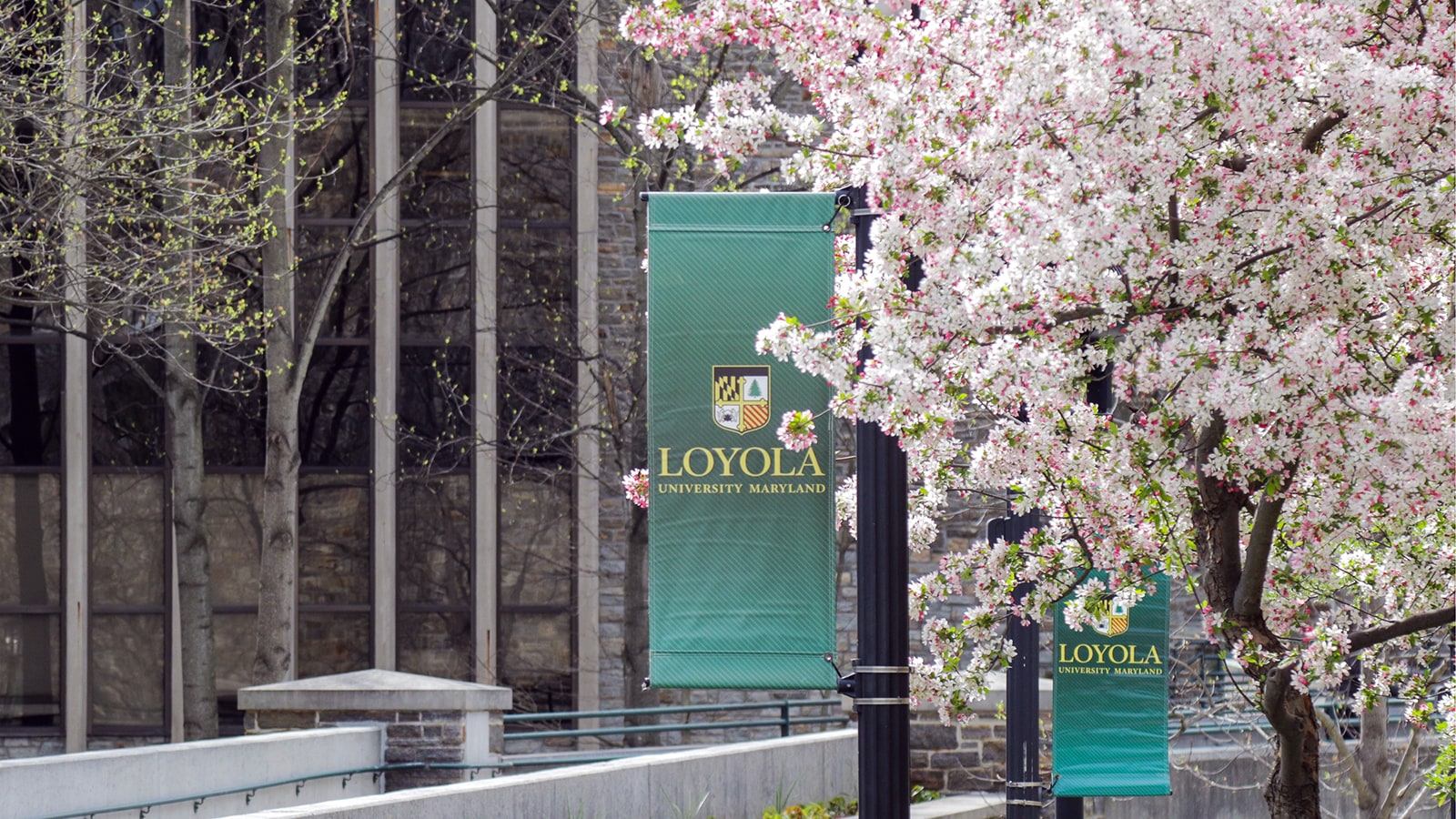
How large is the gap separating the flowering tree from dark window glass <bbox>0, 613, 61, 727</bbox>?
44.8ft

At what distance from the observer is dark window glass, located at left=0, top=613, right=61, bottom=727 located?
58.3 feet

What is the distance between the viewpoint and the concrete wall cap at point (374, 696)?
11.2 metres

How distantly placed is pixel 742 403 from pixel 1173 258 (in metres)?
1.60

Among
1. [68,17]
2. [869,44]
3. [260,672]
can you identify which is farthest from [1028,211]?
[260,672]

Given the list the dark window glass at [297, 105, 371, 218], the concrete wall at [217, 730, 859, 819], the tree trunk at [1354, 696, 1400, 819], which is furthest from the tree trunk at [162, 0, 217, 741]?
the tree trunk at [1354, 696, 1400, 819]

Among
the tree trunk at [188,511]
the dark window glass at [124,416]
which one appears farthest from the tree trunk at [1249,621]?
the dark window glass at [124,416]

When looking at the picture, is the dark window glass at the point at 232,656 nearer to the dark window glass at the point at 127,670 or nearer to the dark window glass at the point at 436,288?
the dark window glass at the point at 127,670

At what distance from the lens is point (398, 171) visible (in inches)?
649

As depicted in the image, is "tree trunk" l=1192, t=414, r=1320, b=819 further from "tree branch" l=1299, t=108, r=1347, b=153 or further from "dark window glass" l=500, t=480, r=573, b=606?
"dark window glass" l=500, t=480, r=573, b=606

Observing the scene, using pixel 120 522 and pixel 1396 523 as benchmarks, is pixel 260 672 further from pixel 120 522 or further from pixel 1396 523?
pixel 1396 523

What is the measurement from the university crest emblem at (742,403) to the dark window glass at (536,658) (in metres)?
12.4

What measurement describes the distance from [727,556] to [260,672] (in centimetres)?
1012

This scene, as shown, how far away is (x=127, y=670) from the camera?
18.1m

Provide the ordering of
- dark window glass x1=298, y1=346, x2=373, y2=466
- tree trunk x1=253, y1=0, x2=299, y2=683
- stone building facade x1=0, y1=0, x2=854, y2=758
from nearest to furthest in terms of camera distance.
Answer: tree trunk x1=253, y1=0, x2=299, y2=683
stone building facade x1=0, y1=0, x2=854, y2=758
dark window glass x1=298, y1=346, x2=373, y2=466
